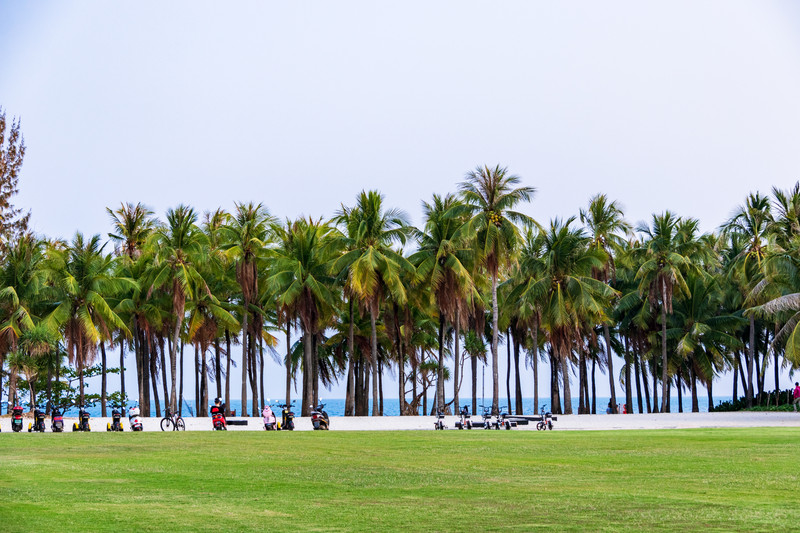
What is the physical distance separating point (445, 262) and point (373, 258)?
168 inches

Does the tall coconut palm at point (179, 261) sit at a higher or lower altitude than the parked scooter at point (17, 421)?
higher

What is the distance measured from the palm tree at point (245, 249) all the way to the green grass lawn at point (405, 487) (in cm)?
2637

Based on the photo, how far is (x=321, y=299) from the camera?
1905 inches

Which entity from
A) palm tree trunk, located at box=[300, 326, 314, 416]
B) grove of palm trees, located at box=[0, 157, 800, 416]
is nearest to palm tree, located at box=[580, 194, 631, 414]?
grove of palm trees, located at box=[0, 157, 800, 416]

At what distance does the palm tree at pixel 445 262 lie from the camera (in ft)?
157

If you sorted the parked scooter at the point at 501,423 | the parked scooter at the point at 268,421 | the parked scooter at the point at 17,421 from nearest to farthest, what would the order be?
the parked scooter at the point at 17,421, the parked scooter at the point at 268,421, the parked scooter at the point at 501,423

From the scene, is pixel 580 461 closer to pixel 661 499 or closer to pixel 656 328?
pixel 661 499

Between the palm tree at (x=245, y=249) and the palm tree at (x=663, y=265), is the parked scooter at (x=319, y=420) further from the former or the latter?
the palm tree at (x=663, y=265)

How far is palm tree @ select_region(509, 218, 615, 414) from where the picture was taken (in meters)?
48.6

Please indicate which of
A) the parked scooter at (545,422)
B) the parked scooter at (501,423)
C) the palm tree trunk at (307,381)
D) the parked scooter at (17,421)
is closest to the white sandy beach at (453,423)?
the parked scooter at (501,423)

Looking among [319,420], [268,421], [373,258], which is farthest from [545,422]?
[373,258]

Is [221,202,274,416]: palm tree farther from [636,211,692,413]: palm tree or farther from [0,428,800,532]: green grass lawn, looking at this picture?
[0,428,800,532]: green grass lawn

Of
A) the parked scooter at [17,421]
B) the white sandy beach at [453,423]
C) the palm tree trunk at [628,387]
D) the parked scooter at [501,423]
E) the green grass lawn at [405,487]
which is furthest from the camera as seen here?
the palm tree trunk at [628,387]

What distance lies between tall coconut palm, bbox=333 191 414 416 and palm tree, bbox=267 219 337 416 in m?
1.41
